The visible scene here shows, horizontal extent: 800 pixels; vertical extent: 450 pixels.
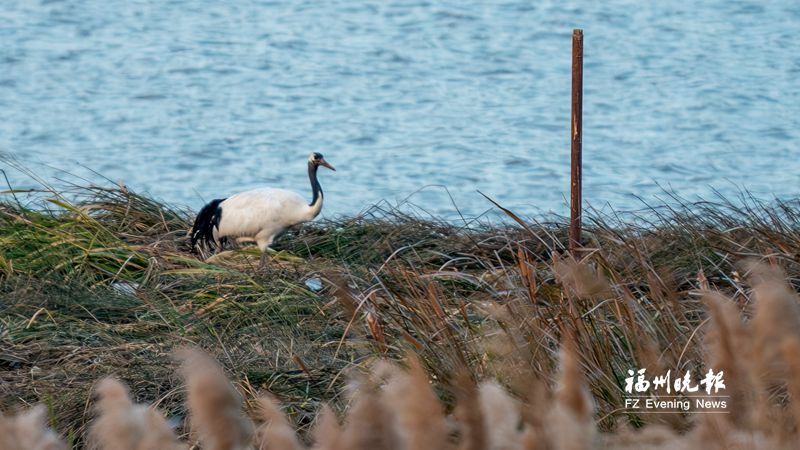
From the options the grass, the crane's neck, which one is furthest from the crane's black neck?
the grass

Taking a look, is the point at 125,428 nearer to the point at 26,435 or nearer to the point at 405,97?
the point at 26,435

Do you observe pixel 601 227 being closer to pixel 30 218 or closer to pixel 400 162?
pixel 30 218

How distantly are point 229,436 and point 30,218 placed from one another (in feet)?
17.7

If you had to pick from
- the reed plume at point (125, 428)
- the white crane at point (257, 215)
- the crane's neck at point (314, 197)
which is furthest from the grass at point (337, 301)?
the crane's neck at point (314, 197)

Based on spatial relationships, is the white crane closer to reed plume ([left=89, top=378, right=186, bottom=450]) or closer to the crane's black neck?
the crane's black neck

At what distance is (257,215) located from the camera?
7504mm

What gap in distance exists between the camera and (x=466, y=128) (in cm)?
1520

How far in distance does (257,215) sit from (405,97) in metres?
9.41

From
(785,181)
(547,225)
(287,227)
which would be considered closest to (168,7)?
(785,181)

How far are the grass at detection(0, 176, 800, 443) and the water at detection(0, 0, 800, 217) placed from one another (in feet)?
16.5

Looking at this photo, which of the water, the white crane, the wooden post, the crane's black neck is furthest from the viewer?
the water

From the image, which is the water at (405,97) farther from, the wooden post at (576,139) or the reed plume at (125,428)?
the reed plume at (125,428)

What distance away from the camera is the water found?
43.9 ft

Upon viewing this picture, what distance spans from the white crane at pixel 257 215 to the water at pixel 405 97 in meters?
3.32
